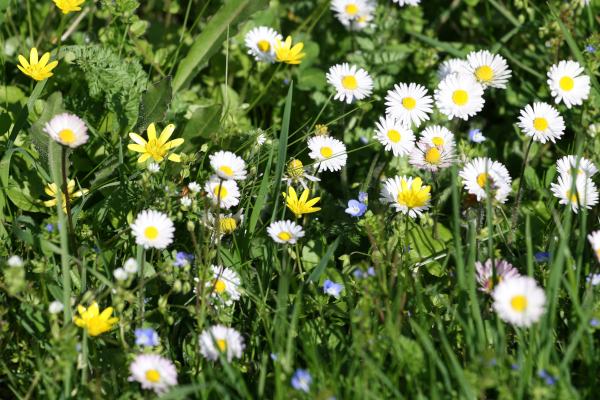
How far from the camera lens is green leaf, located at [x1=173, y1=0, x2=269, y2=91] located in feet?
10.1

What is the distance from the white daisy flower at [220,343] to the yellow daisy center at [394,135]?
3.61ft

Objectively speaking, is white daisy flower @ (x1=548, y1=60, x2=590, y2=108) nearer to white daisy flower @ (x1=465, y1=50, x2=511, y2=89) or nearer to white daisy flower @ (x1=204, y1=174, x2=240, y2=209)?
white daisy flower @ (x1=465, y1=50, x2=511, y2=89)

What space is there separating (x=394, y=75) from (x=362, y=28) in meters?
0.33

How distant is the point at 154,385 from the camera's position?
168 centimetres

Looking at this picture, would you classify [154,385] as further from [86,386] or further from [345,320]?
[345,320]

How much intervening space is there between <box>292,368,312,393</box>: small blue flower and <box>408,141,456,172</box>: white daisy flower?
3.66 ft

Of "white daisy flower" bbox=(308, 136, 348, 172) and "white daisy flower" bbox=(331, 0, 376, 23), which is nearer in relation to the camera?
"white daisy flower" bbox=(308, 136, 348, 172)

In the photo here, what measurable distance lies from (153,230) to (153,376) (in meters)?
0.48

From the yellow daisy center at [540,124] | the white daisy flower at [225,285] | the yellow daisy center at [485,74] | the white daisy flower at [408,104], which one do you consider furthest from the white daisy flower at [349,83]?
the white daisy flower at [225,285]

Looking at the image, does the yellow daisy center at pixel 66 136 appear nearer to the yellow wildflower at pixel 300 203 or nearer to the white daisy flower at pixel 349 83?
the yellow wildflower at pixel 300 203

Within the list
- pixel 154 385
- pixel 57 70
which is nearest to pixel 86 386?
pixel 154 385

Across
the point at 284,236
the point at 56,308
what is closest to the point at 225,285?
the point at 284,236

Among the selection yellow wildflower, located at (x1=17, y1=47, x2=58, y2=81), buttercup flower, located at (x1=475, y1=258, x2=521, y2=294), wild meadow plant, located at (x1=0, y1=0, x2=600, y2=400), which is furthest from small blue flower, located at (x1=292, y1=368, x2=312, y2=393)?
yellow wildflower, located at (x1=17, y1=47, x2=58, y2=81)

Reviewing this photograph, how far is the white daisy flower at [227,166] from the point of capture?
2.08 meters
